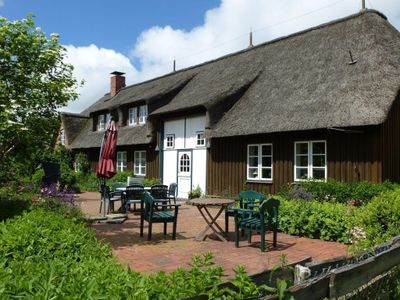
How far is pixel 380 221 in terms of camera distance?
6.02 meters

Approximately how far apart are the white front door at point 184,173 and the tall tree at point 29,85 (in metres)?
11.4

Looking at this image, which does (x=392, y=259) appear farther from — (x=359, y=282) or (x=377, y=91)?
→ (x=377, y=91)

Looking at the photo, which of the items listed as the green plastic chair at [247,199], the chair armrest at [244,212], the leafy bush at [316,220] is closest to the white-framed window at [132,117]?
the green plastic chair at [247,199]

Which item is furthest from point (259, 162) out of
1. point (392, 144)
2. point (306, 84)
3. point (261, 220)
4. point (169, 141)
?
point (261, 220)

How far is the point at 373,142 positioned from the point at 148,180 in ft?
37.9

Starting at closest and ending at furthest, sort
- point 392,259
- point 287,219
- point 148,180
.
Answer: point 392,259 < point 287,219 < point 148,180

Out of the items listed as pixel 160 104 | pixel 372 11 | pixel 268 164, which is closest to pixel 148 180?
pixel 160 104

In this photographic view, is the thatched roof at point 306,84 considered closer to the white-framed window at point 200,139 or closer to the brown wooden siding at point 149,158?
the brown wooden siding at point 149,158

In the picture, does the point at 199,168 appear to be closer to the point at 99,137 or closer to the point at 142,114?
the point at 142,114

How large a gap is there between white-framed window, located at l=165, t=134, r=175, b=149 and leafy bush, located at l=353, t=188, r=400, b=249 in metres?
14.3

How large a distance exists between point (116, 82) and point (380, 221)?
2832 cm

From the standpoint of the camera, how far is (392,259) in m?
4.14

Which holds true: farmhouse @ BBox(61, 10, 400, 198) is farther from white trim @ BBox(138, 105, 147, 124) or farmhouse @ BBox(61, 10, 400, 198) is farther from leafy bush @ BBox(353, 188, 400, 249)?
leafy bush @ BBox(353, 188, 400, 249)

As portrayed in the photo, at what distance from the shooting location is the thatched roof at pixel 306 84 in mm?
12586
